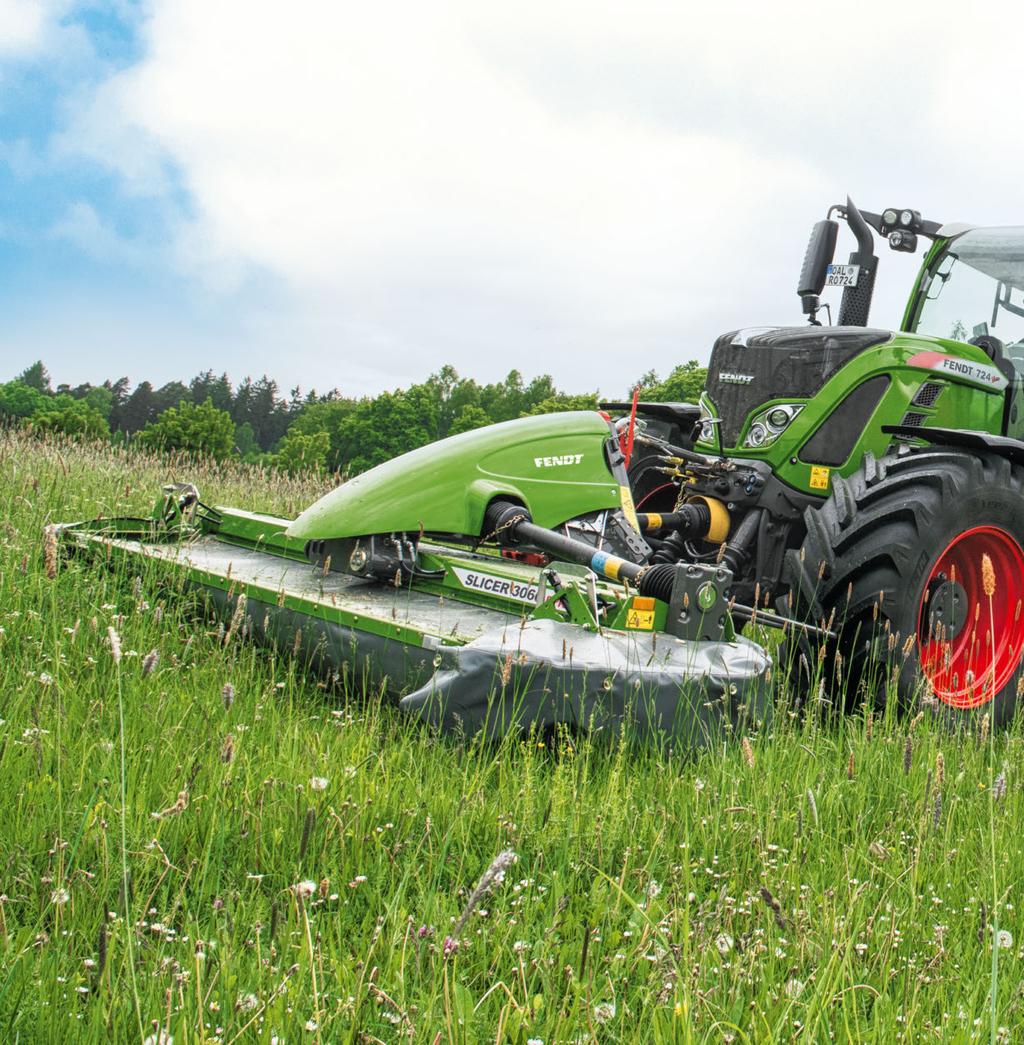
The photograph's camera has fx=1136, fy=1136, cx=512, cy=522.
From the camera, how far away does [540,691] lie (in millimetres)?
3408

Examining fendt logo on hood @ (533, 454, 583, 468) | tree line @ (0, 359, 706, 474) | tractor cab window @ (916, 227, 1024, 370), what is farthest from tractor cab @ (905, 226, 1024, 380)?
tree line @ (0, 359, 706, 474)

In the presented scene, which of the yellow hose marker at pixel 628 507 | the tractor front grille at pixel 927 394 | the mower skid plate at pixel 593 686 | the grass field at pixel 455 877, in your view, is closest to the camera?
the grass field at pixel 455 877

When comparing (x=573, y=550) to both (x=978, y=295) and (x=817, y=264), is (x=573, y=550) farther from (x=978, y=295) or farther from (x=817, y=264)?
(x=978, y=295)

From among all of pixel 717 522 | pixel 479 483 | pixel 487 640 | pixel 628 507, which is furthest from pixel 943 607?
pixel 487 640

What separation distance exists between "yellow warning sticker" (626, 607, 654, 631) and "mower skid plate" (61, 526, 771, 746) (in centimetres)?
7

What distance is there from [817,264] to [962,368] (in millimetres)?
895

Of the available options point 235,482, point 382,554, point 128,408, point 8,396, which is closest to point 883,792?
point 382,554

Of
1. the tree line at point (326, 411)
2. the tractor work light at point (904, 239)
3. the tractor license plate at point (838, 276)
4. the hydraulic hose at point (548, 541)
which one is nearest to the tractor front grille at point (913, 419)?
the tractor license plate at point (838, 276)

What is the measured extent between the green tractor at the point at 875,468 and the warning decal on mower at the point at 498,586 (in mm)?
1017

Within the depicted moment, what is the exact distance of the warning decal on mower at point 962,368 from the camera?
18.1ft

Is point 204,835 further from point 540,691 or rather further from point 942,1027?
point 942,1027

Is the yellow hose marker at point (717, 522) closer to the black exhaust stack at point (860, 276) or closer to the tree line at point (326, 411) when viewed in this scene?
the black exhaust stack at point (860, 276)

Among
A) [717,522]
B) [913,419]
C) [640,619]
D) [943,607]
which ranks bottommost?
[640,619]

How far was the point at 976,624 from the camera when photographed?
193 inches
